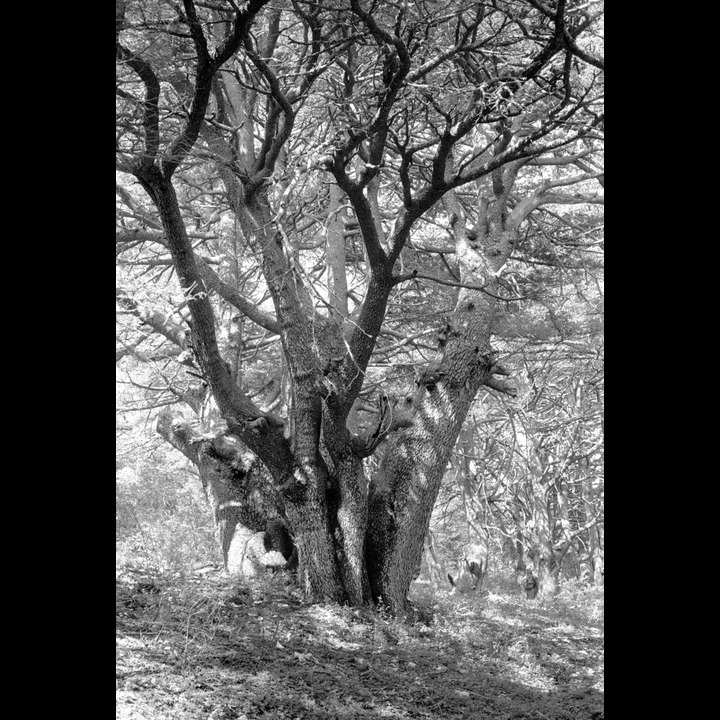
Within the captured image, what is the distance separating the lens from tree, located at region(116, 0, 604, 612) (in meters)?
4.82

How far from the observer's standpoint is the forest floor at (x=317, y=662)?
422 centimetres

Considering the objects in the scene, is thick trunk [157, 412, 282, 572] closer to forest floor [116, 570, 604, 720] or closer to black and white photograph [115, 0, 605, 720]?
black and white photograph [115, 0, 605, 720]

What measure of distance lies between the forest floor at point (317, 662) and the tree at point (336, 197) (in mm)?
553

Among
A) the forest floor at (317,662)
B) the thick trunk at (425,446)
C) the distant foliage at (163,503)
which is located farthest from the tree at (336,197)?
the distant foliage at (163,503)

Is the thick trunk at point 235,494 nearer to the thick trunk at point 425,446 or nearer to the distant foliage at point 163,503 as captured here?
the thick trunk at point 425,446

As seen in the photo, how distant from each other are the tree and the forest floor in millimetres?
553

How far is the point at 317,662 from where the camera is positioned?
16.5 ft

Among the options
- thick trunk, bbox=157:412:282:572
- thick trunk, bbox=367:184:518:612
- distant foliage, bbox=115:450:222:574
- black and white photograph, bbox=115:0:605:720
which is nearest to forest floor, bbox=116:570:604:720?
black and white photograph, bbox=115:0:605:720
